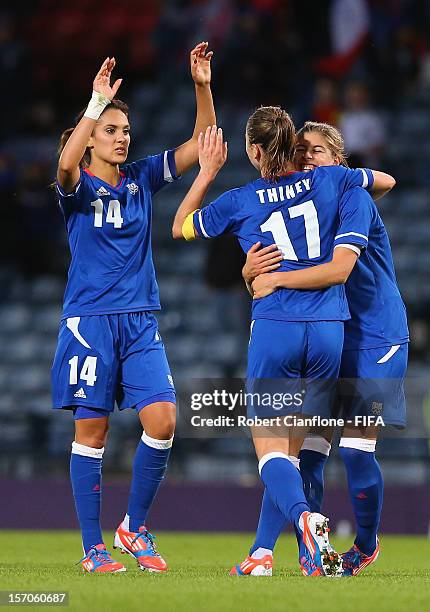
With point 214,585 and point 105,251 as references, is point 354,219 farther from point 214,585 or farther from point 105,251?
point 214,585

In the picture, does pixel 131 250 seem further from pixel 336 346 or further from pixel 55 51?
pixel 55 51

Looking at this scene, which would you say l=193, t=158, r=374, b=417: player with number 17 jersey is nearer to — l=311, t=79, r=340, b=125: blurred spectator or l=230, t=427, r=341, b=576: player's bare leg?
l=230, t=427, r=341, b=576: player's bare leg

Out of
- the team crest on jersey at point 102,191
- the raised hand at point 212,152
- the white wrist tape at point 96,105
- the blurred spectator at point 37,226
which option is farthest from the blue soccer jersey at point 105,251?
the blurred spectator at point 37,226

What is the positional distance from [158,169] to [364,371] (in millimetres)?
1426

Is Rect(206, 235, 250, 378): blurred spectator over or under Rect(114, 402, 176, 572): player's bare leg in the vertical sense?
over

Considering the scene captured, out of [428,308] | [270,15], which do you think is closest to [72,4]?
[270,15]

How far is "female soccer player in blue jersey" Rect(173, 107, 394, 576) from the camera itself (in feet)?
17.4

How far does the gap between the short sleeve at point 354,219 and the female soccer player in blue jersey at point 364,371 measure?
0.18m

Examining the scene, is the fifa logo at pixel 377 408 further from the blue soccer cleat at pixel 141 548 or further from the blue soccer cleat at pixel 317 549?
the blue soccer cleat at pixel 141 548

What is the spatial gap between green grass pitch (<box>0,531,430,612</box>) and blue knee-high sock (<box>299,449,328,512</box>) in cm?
33

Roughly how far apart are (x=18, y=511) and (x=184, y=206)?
15.9 ft

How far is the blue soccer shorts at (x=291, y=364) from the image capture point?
5277 mm

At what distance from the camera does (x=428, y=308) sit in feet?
36.1

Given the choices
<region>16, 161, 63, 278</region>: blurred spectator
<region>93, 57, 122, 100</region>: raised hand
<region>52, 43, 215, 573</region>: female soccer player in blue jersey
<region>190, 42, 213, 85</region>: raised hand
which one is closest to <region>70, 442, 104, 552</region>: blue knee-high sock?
<region>52, 43, 215, 573</region>: female soccer player in blue jersey
